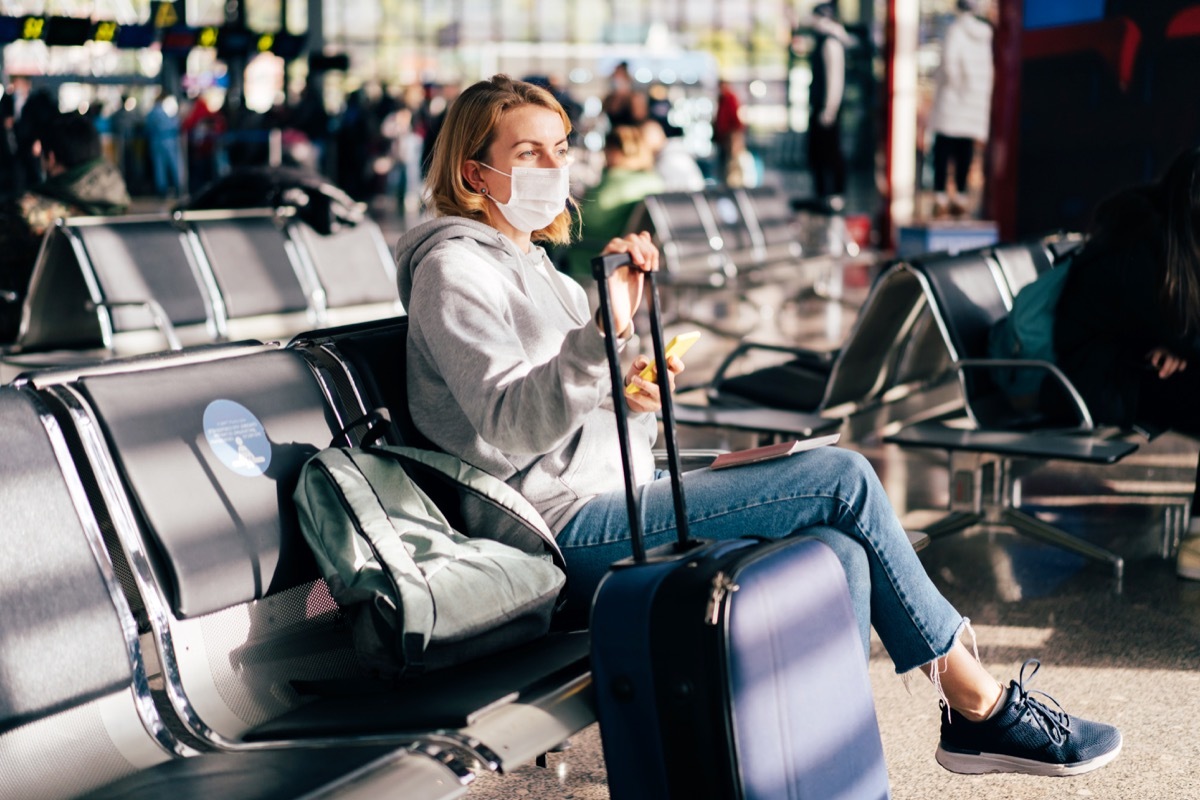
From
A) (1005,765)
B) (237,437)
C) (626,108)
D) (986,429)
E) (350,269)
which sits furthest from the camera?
(626,108)

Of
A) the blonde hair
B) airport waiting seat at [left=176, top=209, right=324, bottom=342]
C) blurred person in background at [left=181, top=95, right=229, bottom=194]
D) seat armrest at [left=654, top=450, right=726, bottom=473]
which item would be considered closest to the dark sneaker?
seat armrest at [left=654, top=450, right=726, bottom=473]

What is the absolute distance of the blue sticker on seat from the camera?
6.81 ft

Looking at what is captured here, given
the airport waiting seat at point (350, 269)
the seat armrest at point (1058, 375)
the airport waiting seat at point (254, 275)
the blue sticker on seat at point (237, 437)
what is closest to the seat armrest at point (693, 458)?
the blue sticker on seat at point (237, 437)

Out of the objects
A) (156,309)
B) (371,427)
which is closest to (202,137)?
(156,309)

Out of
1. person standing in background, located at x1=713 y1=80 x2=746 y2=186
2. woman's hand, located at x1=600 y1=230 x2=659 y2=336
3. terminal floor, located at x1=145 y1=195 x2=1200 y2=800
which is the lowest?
terminal floor, located at x1=145 y1=195 x2=1200 y2=800

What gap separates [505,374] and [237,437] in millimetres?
429

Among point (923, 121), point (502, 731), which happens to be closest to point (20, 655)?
point (502, 731)

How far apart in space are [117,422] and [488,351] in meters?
0.56

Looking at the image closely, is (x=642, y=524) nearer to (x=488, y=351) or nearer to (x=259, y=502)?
(x=488, y=351)

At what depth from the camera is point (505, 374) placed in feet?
6.94

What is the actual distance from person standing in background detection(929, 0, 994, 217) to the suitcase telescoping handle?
358 inches

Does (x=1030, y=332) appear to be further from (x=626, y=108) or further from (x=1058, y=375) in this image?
(x=626, y=108)

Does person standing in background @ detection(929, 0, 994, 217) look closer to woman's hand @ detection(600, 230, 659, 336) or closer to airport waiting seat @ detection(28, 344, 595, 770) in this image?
woman's hand @ detection(600, 230, 659, 336)

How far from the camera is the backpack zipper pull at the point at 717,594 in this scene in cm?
176
